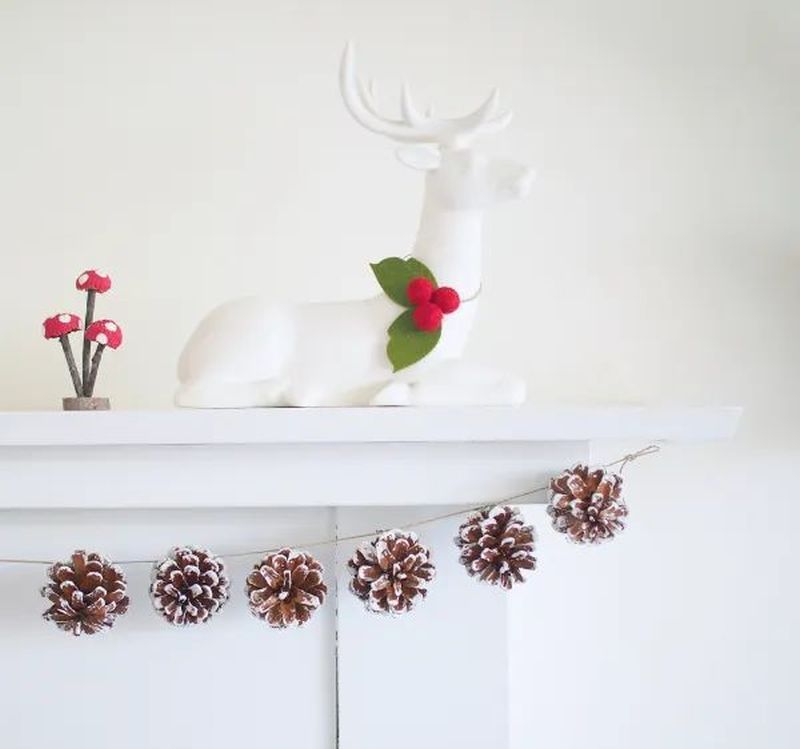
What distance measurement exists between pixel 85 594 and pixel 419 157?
420 mm

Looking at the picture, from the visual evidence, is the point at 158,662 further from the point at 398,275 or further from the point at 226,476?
the point at 398,275

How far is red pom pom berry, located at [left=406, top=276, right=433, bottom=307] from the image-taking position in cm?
75

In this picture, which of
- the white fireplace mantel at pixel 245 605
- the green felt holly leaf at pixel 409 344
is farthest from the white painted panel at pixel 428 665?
the green felt holly leaf at pixel 409 344

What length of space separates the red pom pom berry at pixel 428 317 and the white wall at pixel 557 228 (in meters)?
0.32

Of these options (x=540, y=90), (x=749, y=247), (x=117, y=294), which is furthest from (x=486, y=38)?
(x=117, y=294)

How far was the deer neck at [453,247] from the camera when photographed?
0.77 metres

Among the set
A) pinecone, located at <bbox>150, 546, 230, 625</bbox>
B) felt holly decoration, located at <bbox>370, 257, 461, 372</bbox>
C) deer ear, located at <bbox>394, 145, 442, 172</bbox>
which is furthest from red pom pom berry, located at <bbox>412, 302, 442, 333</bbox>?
pinecone, located at <bbox>150, 546, 230, 625</bbox>

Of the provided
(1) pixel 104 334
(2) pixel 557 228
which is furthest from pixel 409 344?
(2) pixel 557 228

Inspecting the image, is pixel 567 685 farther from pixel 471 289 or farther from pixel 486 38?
pixel 486 38

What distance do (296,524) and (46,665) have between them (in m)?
0.22

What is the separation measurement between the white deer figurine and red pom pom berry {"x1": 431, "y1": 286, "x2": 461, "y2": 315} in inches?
0.7

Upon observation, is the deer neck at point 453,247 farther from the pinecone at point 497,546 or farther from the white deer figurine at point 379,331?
the pinecone at point 497,546

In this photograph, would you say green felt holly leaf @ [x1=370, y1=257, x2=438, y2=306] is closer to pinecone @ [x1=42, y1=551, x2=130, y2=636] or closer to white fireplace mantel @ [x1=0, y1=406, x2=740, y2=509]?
white fireplace mantel @ [x1=0, y1=406, x2=740, y2=509]

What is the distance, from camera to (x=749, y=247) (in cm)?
107
